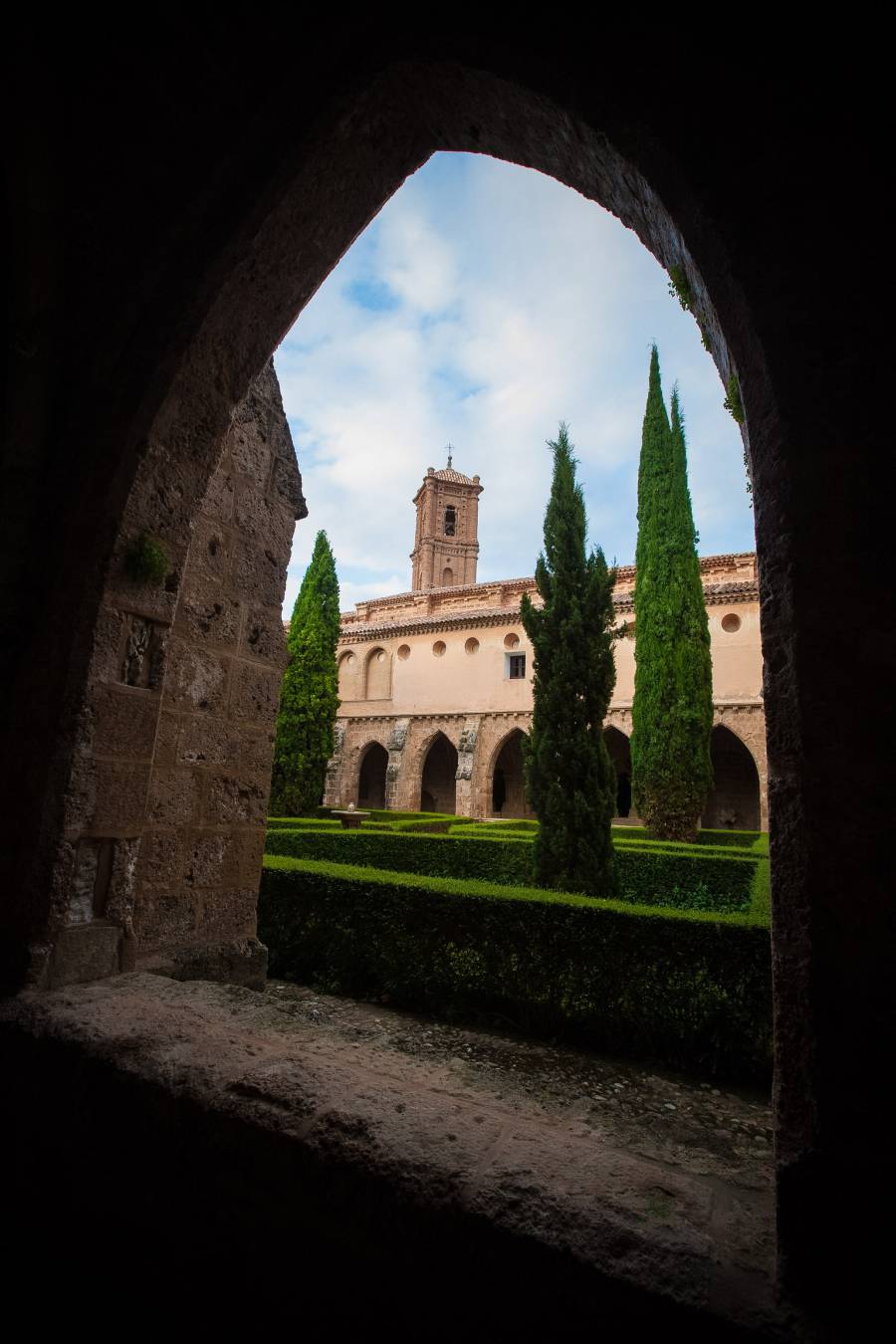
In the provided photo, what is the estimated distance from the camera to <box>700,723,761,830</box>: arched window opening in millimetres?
18844

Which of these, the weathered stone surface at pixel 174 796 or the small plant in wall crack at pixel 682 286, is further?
the weathered stone surface at pixel 174 796

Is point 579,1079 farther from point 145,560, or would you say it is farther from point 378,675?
point 378,675

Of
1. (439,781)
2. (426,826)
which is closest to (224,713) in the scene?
(426,826)

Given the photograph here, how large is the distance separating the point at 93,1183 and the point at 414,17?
2827 mm

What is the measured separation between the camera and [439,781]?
82.1 ft

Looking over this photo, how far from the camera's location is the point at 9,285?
1.93 m

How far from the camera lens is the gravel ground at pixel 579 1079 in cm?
287

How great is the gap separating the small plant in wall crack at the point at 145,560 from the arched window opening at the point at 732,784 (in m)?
18.9

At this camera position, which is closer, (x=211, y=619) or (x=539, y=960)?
(x=211, y=619)

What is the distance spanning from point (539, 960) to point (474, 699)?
17685mm

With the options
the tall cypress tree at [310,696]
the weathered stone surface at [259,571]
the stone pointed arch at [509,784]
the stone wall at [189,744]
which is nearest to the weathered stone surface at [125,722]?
the stone wall at [189,744]

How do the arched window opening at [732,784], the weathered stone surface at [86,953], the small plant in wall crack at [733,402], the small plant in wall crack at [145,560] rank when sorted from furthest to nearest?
1. the arched window opening at [732,784]
2. the small plant in wall crack at [145,560]
3. the weathered stone surface at [86,953]
4. the small plant in wall crack at [733,402]

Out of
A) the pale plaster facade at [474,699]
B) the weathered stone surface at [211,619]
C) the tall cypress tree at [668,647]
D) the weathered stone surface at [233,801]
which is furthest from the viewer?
the pale plaster facade at [474,699]

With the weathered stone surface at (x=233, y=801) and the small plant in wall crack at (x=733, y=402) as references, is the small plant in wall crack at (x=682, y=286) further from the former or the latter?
the weathered stone surface at (x=233, y=801)
